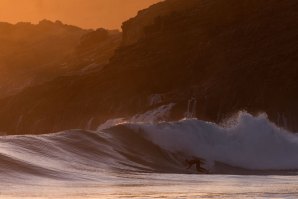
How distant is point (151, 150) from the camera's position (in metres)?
27.2

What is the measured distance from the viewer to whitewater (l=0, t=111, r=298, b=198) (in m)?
14.1

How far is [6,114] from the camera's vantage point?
106m

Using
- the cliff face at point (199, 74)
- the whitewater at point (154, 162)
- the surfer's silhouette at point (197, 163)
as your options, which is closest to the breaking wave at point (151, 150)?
the whitewater at point (154, 162)

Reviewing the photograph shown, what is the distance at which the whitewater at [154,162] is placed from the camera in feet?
46.3

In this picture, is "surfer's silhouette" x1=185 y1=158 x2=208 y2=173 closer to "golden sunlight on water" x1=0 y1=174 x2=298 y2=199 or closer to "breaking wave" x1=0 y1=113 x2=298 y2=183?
"breaking wave" x1=0 y1=113 x2=298 y2=183

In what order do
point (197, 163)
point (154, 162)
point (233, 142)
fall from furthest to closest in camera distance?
point (233, 142) → point (197, 163) → point (154, 162)

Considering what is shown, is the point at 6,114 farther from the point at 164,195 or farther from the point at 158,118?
the point at 164,195

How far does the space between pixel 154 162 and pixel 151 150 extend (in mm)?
2264

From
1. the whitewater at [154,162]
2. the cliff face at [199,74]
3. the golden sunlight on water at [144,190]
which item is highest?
the cliff face at [199,74]

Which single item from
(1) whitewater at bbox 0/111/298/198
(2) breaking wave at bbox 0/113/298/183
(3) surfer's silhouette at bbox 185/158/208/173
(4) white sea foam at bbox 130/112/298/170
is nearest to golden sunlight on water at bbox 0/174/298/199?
(1) whitewater at bbox 0/111/298/198

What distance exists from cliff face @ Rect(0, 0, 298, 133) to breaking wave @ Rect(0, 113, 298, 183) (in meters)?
34.0

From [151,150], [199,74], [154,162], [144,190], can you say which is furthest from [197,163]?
[199,74]

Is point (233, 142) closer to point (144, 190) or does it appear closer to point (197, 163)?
point (197, 163)

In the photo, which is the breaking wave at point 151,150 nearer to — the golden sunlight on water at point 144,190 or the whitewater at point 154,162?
the whitewater at point 154,162
